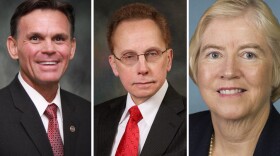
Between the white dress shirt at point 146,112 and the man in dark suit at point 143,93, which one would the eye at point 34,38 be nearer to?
the man in dark suit at point 143,93

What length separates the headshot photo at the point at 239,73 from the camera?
2943 millimetres

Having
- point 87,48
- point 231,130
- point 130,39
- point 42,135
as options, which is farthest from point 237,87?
point 42,135

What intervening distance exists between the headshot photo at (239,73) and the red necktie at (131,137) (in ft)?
1.39

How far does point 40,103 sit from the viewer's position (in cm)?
321

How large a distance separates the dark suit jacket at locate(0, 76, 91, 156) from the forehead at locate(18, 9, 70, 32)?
1.19 feet

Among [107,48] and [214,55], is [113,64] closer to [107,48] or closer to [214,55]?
[107,48]

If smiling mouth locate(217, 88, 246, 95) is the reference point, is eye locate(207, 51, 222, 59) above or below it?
above

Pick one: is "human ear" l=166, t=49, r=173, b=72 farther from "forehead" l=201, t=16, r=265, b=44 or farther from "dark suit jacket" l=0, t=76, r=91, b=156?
"dark suit jacket" l=0, t=76, r=91, b=156

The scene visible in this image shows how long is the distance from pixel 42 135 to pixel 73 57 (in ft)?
1.84

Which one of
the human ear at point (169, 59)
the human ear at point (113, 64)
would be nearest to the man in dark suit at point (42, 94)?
the human ear at point (113, 64)

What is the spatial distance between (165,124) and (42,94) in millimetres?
845

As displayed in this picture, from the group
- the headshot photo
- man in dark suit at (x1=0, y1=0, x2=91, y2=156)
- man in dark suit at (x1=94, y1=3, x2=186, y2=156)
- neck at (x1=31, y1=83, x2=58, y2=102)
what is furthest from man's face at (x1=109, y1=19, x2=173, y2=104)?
neck at (x1=31, y1=83, x2=58, y2=102)

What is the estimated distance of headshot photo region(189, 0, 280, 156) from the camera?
9.66 feet

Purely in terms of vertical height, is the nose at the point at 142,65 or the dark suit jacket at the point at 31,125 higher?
the nose at the point at 142,65
